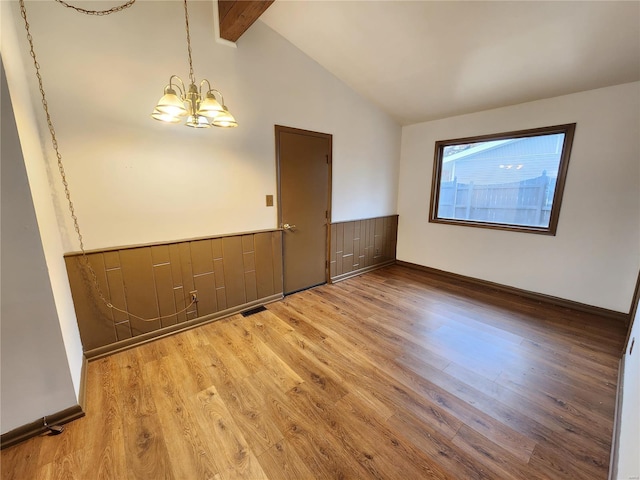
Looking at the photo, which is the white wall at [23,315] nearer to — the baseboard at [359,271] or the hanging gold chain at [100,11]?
the hanging gold chain at [100,11]

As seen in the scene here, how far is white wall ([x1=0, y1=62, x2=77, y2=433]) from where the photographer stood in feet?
4.19

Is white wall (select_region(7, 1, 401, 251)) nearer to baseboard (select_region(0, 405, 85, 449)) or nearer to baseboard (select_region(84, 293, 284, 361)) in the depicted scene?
baseboard (select_region(84, 293, 284, 361))

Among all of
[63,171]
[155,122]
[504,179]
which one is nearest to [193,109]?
[155,122]

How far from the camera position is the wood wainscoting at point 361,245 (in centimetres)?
373

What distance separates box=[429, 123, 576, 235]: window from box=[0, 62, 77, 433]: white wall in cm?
424

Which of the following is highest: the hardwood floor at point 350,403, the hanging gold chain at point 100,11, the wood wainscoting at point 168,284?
the hanging gold chain at point 100,11

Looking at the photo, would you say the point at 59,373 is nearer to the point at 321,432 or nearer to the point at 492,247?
the point at 321,432

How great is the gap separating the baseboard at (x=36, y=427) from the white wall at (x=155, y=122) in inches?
43.2

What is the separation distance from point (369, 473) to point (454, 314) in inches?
79.5

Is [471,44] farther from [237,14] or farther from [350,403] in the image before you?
[350,403]

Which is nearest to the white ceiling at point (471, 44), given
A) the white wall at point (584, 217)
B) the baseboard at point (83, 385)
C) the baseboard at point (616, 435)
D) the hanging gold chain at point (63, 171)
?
the white wall at point (584, 217)

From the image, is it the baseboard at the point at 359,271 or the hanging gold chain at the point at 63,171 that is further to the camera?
the baseboard at the point at 359,271

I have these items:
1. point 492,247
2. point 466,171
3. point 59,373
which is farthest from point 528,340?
point 59,373

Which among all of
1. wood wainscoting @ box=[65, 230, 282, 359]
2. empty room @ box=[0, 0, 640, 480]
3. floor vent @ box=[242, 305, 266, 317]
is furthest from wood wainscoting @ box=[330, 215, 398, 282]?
floor vent @ box=[242, 305, 266, 317]
